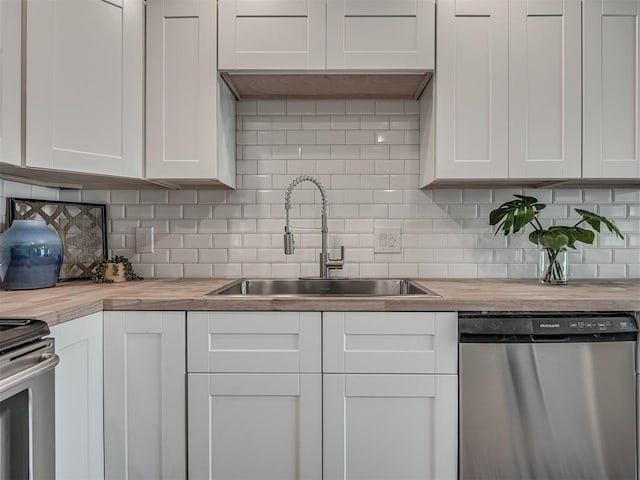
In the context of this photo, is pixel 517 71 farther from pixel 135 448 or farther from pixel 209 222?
pixel 135 448

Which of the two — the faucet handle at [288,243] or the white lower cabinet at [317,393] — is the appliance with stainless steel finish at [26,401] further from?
the faucet handle at [288,243]

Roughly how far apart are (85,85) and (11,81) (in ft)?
0.82

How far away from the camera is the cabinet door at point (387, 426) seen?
147cm

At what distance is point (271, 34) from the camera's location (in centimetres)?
179

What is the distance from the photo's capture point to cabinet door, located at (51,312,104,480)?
126 cm

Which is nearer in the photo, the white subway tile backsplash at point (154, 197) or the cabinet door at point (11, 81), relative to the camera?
the cabinet door at point (11, 81)

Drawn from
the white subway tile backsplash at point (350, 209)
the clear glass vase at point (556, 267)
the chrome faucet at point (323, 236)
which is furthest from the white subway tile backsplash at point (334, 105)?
the clear glass vase at point (556, 267)

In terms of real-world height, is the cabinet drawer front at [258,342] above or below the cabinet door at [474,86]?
below

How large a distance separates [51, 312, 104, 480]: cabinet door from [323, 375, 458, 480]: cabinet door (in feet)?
2.53

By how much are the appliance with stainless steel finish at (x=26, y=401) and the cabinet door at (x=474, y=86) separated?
5.08 ft

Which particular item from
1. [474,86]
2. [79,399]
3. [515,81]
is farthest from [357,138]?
[79,399]

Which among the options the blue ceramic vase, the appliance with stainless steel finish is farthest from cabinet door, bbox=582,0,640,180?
the blue ceramic vase

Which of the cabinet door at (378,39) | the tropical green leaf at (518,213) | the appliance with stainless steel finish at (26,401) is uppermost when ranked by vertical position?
the cabinet door at (378,39)

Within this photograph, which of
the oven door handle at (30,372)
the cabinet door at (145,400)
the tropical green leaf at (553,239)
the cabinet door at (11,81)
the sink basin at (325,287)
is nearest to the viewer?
the oven door handle at (30,372)
